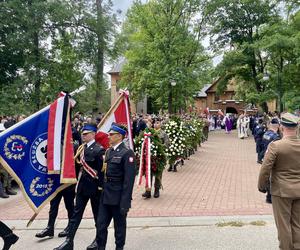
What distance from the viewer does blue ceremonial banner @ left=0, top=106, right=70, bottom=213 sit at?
6402 millimetres

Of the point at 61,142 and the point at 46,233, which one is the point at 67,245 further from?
the point at 61,142

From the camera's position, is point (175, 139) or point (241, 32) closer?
point (175, 139)

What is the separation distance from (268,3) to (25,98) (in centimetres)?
2606

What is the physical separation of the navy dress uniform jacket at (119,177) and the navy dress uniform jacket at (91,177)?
15.2 inches

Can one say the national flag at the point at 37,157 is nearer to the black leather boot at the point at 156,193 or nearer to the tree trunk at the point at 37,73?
the black leather boot at the point at 156,193

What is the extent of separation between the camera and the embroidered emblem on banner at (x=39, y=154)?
6.55 m

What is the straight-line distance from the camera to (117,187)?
5668 mm

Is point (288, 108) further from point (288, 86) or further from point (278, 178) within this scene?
point (278, 178)

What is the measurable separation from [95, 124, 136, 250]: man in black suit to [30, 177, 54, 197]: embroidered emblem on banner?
1.26 m

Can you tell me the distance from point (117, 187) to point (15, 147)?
1860 mm

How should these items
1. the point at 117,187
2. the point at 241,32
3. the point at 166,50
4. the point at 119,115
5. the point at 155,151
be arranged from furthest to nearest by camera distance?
the point at 241,32, the point at 166,50, the point at 155,151, the point at 119,115, the point at 117,187

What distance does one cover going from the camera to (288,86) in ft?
101

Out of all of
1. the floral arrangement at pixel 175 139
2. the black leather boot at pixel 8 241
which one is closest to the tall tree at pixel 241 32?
the floral arrangement at pixel 175 139

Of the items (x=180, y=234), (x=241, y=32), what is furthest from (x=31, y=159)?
(x=241, y=32)
